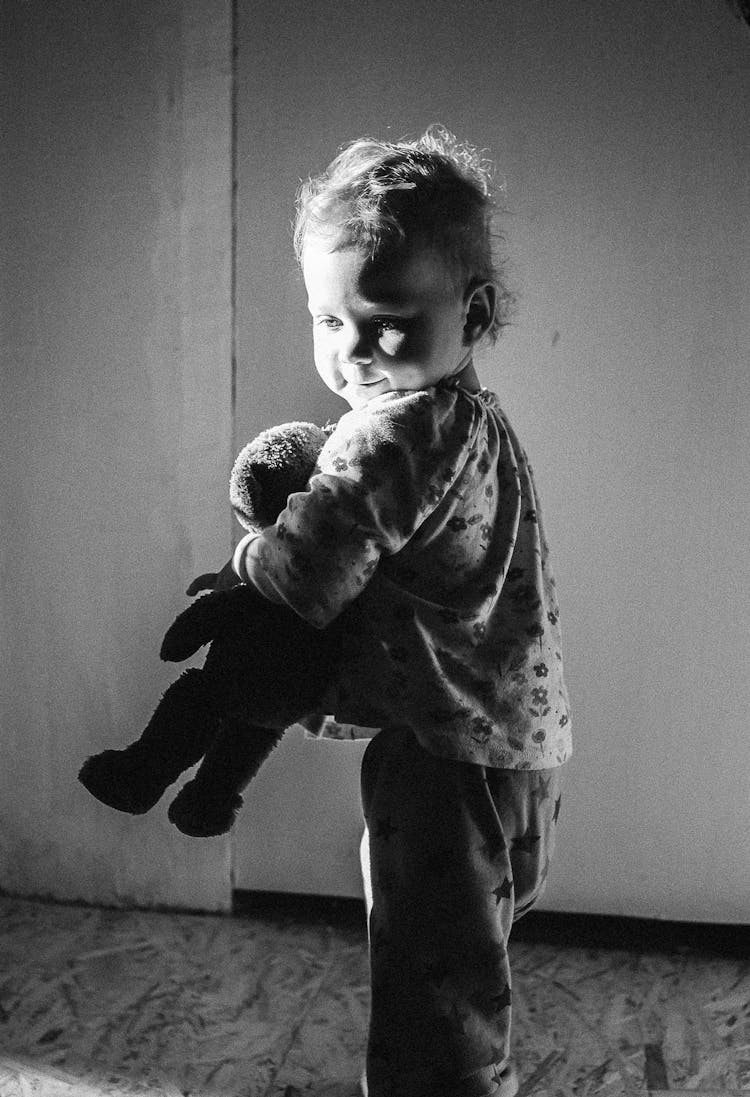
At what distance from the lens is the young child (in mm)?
887

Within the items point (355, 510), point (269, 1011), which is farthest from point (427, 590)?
point (269, 1011)

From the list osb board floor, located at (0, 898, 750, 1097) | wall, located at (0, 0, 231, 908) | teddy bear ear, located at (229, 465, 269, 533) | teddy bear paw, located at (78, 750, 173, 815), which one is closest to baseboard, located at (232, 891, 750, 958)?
osb board floor, located at (0, 898, 750, 1097)

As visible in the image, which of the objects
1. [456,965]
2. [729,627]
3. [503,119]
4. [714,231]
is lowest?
[456,965]

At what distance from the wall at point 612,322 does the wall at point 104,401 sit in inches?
3.0

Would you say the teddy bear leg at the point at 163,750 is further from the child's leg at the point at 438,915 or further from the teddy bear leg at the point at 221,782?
the child's leg at the point at 438,915

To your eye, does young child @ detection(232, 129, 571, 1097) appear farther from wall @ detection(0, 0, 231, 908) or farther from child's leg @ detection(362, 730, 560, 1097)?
wall @ detection(0, 0, 231, 908)

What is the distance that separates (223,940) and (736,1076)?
710 mm

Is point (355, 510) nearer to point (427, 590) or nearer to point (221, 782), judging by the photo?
point (427, 590)

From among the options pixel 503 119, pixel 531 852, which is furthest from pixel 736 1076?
pixel 503 119

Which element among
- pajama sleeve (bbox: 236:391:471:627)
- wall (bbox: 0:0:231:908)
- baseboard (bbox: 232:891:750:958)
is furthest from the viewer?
baseboard (bbox: 232:891:750:958)

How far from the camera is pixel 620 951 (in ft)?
5.00

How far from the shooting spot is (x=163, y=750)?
91 centimetres

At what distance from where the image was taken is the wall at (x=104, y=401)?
1413mm

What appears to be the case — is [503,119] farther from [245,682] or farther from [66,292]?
[245,682]
